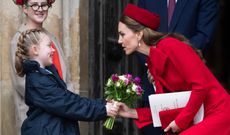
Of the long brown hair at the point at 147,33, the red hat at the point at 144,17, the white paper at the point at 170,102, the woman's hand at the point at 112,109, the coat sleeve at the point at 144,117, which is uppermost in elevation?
the red hat at the point at 144,17

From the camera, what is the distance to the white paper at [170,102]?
20.2ft

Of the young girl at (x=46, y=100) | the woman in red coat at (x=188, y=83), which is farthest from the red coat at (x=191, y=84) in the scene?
the young girl at (x=46, y=100)

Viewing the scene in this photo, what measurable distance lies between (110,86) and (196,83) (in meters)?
0.66

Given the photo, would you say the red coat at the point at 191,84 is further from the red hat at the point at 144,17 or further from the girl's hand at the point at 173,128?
the red hat at the point at 144,17

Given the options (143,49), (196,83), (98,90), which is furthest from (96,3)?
(196,83)

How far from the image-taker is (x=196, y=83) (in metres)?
6.05

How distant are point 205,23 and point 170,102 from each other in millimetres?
1480

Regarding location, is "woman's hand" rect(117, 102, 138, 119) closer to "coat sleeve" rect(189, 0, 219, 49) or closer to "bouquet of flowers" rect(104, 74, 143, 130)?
"bouquet of flowers" rect(104, 74, 143, 130)

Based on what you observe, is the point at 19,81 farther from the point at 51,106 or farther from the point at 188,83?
the point at 188,83

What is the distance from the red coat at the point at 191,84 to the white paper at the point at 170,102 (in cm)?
4

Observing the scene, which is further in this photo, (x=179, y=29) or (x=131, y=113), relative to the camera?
(x=179, y=29)

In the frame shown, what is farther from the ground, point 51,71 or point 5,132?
point 51,71

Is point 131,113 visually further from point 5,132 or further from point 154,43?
point 5,132

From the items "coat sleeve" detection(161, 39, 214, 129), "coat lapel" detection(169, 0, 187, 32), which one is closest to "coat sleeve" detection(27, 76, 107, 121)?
"coat sleeve" detection(161, 39, 214, 129)
